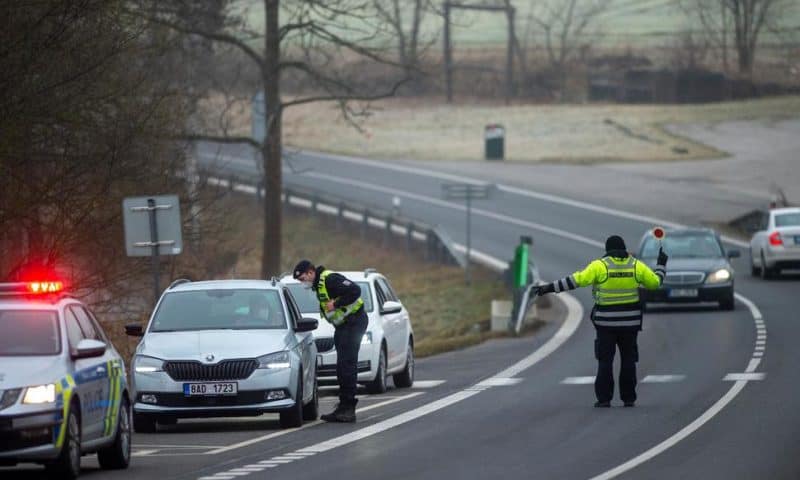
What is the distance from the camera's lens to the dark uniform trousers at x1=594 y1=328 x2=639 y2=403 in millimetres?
19391

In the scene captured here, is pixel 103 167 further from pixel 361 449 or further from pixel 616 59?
pixel 616 59

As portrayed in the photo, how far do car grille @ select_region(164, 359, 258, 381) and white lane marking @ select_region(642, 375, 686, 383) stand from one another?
727 cm

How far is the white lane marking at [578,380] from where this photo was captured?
23.3m

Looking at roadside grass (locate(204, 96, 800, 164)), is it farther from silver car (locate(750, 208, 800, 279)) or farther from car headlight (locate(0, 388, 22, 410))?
car headlight (locate(0, 388, 22, 410))

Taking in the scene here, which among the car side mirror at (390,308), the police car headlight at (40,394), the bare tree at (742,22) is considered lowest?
the car side mirror at (390,308)

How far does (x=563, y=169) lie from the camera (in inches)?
2982

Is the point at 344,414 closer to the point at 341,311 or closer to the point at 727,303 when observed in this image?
the point at 341,311

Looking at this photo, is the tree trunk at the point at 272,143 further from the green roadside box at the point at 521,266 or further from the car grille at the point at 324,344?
the car grille at the point at 324,344

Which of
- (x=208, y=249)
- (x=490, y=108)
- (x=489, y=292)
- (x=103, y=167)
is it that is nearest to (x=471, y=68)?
(x=490, y=108)

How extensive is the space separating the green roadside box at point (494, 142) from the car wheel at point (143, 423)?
2446 inches

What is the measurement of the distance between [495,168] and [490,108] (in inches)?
1121

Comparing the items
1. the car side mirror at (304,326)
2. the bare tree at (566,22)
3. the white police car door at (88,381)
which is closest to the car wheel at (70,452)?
the white police car door at (88,381)

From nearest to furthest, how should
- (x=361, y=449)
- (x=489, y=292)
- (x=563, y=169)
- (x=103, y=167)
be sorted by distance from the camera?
(x=361, y=449), (x=103, y=167), (x=489, y=292), (x=563, y=169)

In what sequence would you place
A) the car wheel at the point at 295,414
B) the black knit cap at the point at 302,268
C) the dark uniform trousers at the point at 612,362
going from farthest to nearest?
the dark uniform trousers at the point at 612,362 → the black knit cap at the point at 302,268 → the car wheel at the point at 295,414
